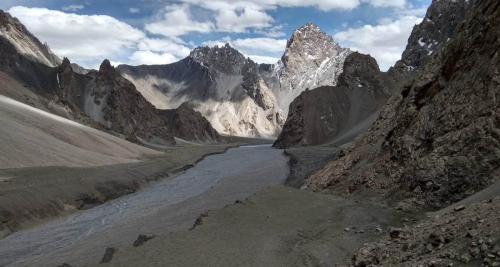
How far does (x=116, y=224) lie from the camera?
37.6 m

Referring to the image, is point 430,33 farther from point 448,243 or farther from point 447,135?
point 448,243

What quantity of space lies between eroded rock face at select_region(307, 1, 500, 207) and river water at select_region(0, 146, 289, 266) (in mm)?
11102

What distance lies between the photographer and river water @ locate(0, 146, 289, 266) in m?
29.3

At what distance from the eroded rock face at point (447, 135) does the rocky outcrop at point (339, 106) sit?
333 ft

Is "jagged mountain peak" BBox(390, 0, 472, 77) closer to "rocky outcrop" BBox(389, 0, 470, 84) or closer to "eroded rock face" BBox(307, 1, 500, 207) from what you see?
"rocky outcrop" BBox(389, 0, 470, 84)

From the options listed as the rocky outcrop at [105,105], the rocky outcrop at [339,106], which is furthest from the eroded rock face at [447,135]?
the rocky outcrop at [105,105]

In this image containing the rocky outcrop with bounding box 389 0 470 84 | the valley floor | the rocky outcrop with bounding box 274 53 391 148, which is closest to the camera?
the valley floor

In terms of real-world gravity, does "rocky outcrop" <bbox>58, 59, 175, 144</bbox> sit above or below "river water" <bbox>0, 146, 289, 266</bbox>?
above

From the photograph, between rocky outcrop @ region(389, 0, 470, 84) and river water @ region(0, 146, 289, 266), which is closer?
river water @ region(0, 146, 289, 266)

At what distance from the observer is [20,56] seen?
180750mm

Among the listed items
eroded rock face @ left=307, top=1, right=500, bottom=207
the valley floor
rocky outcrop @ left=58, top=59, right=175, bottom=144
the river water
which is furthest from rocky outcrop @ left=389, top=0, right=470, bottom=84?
eroded rock face @ left=307, top=1, right=500, bottom=207

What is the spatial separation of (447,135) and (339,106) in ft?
418

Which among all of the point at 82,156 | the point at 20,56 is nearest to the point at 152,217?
the point at 82,156

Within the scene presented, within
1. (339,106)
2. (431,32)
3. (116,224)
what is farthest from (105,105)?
(116,224)
